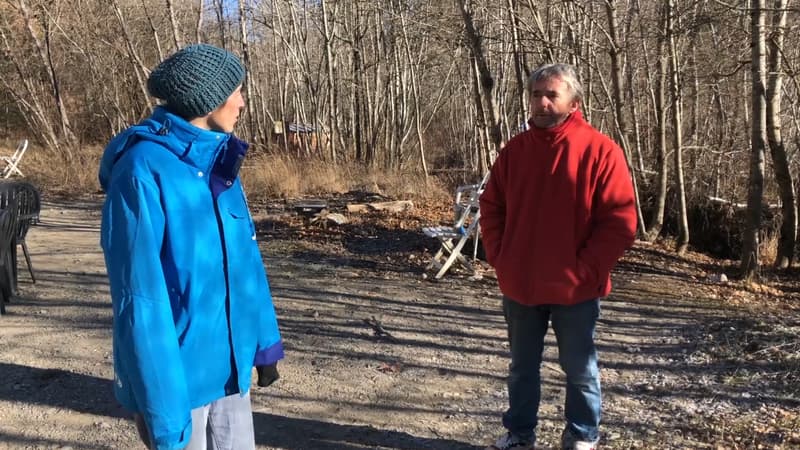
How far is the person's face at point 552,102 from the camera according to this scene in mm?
2740

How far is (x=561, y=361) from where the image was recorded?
2.92 m

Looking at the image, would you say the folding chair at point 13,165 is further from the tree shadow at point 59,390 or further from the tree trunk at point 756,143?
the tree trunk at point 756,143

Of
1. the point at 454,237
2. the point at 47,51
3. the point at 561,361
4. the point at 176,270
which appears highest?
the point at 47,51

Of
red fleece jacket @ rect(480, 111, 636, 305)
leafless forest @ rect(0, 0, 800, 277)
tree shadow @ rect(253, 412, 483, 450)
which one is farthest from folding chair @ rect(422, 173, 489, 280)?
red fleece jacket @ rect(480, 111, 636, 305)

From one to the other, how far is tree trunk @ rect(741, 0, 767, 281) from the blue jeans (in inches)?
177

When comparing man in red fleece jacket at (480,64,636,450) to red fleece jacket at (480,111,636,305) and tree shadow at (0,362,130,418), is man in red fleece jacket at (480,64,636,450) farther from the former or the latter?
tree shadow at (0,362,130,418)

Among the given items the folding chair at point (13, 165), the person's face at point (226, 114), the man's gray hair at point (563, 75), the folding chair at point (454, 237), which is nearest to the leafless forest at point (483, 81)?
the folding chair at point (13, 165)

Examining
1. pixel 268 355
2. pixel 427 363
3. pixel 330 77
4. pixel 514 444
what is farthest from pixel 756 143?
pixel 330 77

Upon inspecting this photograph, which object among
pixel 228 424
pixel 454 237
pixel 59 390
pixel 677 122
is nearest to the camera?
pixel 228 424

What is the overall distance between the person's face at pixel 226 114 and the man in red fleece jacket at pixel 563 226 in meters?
1.32

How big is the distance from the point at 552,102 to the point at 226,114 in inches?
55.2

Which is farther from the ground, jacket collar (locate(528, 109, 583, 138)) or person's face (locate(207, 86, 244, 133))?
person's face (locate(207, 86, 244, 133))

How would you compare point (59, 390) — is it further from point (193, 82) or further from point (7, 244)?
point (193, 82)

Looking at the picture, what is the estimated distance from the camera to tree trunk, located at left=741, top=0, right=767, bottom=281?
6.23 m
